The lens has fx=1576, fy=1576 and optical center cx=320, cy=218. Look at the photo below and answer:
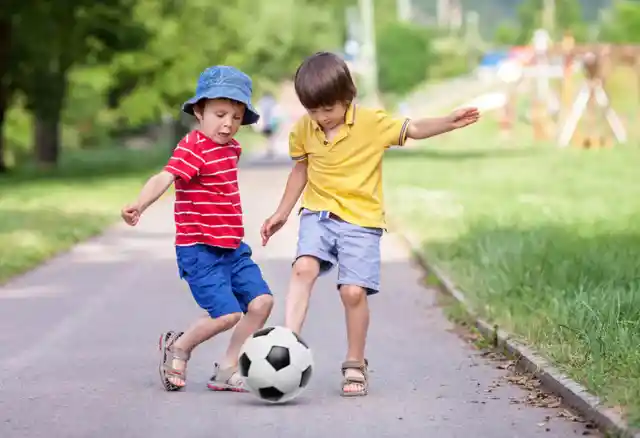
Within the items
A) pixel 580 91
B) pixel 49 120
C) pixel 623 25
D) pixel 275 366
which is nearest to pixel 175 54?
pixel 49 120

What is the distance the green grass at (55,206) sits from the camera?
16.0 m

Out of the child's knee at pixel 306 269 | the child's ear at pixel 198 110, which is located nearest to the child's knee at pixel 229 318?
the child's knee at pixel 306 269

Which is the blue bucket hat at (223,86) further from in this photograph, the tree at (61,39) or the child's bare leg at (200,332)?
the tree at (61,39)

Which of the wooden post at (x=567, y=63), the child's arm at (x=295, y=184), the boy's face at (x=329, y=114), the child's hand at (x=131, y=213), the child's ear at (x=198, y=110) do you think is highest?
the wooden post at (x=567, y=63)

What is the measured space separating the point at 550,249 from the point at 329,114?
6.02 m

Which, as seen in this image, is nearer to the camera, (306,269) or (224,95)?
(224,95)

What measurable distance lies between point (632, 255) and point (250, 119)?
564 centimetres

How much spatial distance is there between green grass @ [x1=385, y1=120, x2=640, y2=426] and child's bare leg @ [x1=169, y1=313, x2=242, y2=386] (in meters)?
1.73

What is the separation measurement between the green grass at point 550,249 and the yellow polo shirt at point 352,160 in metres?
1.33

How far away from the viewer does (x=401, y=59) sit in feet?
274

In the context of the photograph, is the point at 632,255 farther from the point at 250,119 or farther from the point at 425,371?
the point at 250,119

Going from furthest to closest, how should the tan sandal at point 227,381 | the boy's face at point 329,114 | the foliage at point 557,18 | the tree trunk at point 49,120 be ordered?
the foliage at point 557,18 < the tree trunk at point 49,120 < the tan sandal at point 227,381 < the boy's face at point 329,114

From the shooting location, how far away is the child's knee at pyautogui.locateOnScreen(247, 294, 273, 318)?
814 cm

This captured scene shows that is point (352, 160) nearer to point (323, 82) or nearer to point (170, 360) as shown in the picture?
point (323, 82)
